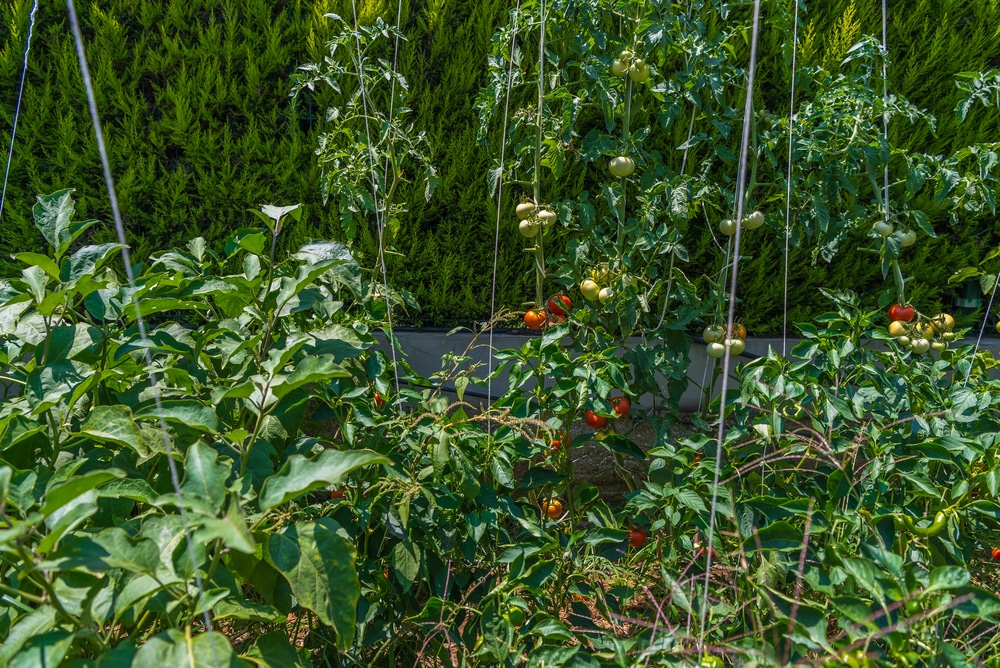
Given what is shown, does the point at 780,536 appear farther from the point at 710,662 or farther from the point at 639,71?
the point at 639,71

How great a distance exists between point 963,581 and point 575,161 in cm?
173

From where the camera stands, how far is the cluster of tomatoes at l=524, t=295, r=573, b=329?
193 centimetres

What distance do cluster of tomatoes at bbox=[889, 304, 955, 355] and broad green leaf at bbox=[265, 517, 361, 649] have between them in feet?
5.05

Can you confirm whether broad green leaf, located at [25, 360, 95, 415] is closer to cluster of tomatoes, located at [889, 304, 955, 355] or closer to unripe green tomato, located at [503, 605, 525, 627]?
unripe green tomato, located at [503, 605, 525, 627]

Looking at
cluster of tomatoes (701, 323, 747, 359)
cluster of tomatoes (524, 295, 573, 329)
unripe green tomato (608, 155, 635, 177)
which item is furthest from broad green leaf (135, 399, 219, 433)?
cluster of tomatoes (701, 323, 747, 359)

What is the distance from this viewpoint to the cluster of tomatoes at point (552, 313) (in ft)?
6.35

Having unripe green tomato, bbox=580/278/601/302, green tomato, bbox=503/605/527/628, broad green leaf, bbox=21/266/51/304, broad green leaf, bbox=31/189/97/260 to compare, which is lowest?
green tomato, bbox=503/605/527/628

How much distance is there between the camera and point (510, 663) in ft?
3.58

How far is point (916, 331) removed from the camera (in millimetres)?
1928

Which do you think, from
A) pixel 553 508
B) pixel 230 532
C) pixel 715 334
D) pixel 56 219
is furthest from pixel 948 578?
pixel 56 219

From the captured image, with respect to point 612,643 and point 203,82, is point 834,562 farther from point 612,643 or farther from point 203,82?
point 203,82

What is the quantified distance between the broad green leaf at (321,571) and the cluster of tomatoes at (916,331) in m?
1.54

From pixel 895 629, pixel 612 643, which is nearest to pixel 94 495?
pixel 612 643

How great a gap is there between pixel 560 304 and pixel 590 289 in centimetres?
10
